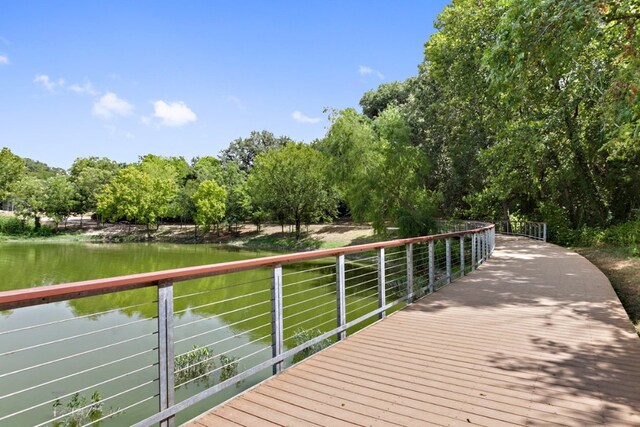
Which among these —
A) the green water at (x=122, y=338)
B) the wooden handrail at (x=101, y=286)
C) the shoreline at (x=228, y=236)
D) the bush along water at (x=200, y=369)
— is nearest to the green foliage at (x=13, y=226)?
the shoreline at (x=228, y=236)

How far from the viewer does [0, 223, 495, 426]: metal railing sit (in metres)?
2.56

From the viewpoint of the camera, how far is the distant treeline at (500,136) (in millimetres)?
7020

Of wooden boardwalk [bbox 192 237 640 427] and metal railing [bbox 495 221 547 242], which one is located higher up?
metal railing [bbox 495 221 547 242]

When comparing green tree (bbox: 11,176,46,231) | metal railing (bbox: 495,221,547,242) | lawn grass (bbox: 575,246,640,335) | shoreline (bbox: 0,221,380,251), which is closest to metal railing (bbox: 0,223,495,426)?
lawn grass (bbox: 575,246,640,335)

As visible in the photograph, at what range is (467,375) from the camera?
3.46m

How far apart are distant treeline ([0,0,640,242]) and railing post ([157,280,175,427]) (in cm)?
627

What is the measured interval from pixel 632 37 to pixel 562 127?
10.4 meters

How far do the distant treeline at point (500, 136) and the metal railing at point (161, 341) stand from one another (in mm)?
3688

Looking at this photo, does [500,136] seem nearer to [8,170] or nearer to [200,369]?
[200,369]

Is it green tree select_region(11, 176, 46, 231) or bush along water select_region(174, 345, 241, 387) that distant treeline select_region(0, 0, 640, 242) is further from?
green tree select_region(11, 176, 46, 231)

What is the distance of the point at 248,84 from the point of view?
816 inches

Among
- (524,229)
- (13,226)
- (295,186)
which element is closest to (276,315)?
(524,229)

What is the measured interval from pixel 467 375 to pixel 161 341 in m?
2.42

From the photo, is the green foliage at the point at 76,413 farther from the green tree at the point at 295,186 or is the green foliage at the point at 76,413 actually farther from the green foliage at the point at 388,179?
the green tree at the point at 295,186
